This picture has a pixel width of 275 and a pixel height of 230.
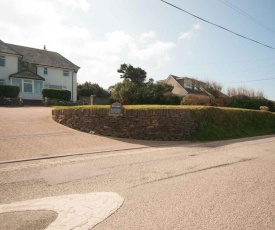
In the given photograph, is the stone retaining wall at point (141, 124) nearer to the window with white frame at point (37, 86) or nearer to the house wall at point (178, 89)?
the window with white frame at point (37, 86)

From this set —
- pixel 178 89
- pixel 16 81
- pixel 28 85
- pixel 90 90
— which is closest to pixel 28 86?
pixel 28 85

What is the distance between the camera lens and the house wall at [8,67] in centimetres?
3352

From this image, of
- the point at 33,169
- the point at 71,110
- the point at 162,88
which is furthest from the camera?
the point at 162,88

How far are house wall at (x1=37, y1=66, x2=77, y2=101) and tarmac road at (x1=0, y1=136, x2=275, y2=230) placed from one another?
104 feet

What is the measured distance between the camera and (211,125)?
54.1ft

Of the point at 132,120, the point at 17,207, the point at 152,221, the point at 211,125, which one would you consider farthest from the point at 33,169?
the point at 211,125

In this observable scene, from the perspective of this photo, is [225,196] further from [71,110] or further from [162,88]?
[162,88]

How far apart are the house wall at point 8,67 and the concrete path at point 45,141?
20.3m

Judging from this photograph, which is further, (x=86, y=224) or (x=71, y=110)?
(x=71, y=110)

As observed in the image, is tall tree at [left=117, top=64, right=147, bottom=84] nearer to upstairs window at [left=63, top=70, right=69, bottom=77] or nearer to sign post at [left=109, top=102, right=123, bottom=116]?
upstairs window at [left=63, top=70, right=69, bottom=77]

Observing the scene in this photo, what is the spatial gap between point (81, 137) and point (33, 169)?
604cm

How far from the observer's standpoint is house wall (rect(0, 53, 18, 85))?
33.5 metres

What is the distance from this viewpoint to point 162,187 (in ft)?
18.2

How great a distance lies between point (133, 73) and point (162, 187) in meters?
43.1
